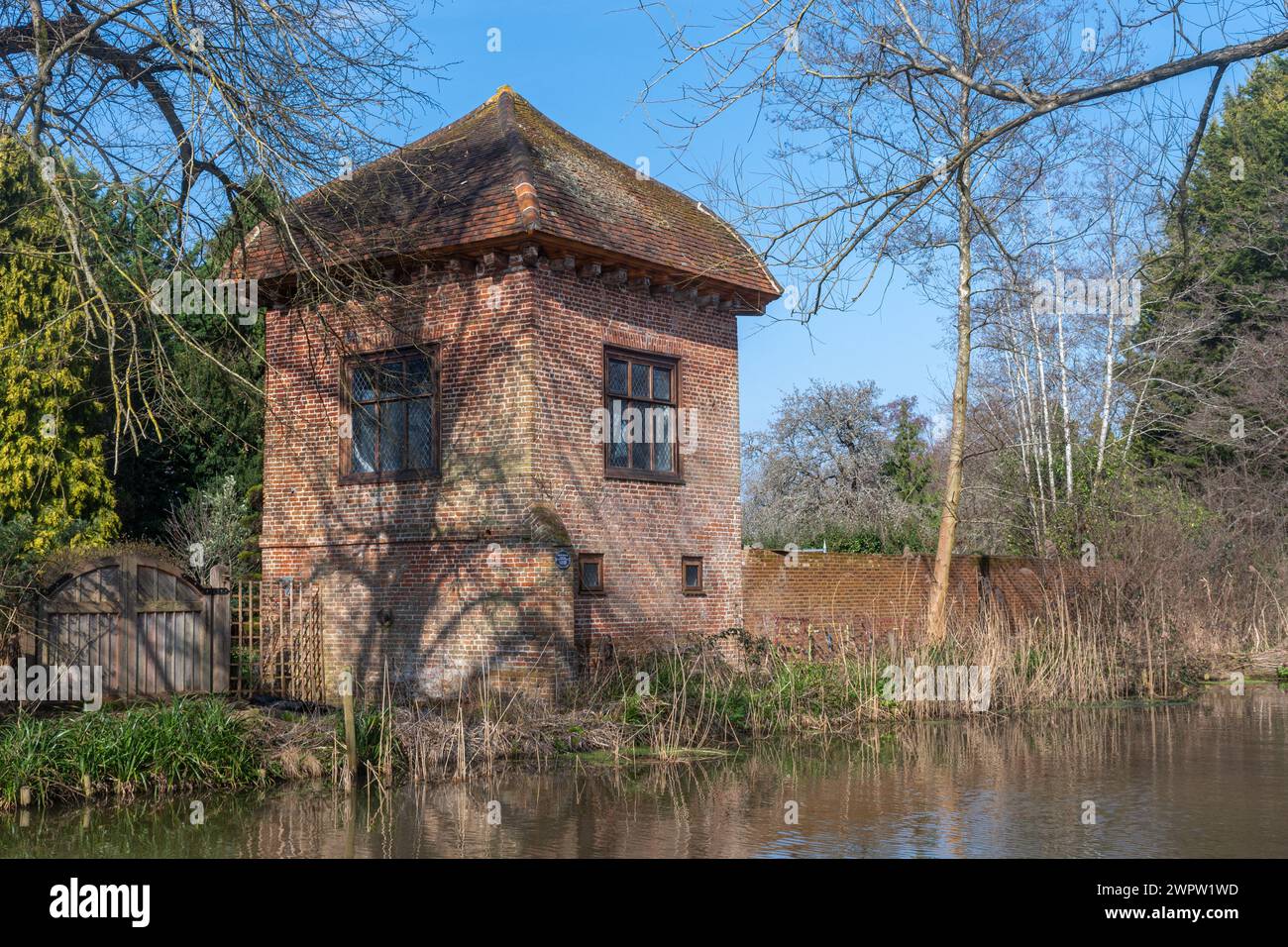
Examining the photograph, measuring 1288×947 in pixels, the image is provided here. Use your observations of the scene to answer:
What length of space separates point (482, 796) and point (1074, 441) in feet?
68.3

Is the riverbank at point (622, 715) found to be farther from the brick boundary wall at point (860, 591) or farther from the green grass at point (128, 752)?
the brick boundary wall at point (860, 591)

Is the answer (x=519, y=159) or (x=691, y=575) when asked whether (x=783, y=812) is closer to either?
(x=691, y=575)

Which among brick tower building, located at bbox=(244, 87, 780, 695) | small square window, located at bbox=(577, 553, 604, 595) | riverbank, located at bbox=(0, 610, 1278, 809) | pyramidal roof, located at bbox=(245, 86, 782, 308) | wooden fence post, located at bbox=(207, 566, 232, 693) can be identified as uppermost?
pyramidal roof, located at bbox=(245, 86, 782, 308)

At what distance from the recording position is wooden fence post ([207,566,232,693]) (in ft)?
45.3

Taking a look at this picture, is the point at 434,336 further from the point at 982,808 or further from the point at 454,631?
the point at 982,808

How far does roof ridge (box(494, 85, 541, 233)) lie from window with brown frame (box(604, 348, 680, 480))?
8.03ft

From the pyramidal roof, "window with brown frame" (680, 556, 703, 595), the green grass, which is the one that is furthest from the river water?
the pyramidal roof

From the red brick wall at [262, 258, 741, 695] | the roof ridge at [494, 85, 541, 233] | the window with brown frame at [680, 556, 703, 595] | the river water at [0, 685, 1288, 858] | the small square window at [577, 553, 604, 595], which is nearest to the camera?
the river water at [0, 685, 1288, 858]

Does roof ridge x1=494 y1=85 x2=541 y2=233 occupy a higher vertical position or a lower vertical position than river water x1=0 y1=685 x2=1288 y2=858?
higher

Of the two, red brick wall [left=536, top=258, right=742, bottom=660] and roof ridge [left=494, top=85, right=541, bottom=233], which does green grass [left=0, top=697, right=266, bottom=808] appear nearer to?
red brick wall [left=536, top=258, right=742, bottom=660]

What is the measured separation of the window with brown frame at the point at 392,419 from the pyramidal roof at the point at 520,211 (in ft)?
5.23

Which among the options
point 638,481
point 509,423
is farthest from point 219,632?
point 638,481

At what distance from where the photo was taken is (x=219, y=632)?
13914 mm

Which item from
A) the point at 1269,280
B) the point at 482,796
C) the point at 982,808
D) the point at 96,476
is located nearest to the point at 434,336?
the point at 482,796
